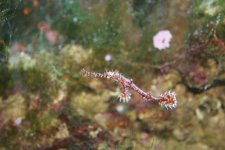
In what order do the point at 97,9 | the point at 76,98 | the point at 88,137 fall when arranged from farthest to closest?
1. the point at 97,9
2. the point at 76,98
3. the point at 88,137

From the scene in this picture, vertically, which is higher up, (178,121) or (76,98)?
(76,98)

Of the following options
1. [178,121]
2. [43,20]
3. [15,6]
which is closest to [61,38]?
[43,20]

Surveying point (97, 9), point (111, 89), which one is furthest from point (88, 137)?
point (97, 9)

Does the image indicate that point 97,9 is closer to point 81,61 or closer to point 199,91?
point 81,61

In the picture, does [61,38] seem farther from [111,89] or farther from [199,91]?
[199,91]

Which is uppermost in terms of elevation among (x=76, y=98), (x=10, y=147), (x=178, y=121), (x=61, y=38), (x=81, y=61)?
(x=61, y=38)

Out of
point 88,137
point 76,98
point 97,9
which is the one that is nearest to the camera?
point 88,137

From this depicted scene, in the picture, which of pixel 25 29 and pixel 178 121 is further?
pixel 25 29
